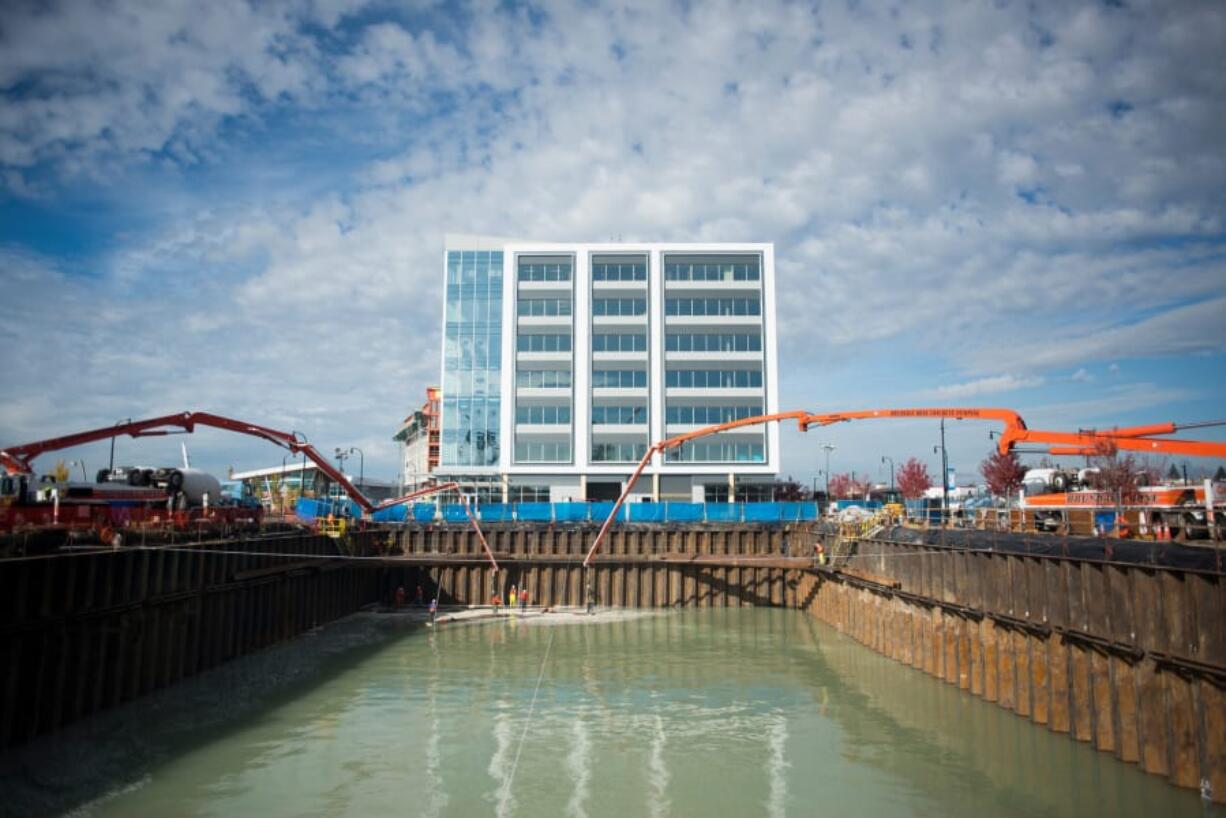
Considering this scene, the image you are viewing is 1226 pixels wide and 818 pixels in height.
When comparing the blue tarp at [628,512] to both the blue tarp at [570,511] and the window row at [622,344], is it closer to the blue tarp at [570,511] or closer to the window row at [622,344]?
the blue tarp at [570,511]

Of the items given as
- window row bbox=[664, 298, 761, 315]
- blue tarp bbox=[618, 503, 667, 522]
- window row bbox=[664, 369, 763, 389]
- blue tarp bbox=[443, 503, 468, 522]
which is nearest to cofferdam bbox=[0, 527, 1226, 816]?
blue tarp bbox=[618, 503, 667, 522]

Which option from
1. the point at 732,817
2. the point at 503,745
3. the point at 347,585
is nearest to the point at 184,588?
the point at 503,745

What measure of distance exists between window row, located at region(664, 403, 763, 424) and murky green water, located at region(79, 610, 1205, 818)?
3589cm

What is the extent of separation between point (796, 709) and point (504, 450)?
4573 cm

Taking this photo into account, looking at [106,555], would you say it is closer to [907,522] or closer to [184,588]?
[184,588]

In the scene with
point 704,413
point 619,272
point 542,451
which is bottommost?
point 542,451

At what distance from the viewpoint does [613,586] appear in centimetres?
5078

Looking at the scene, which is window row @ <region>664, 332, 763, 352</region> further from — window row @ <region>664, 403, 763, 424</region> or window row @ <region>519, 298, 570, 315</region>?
window row @ <region>519, 298, 570, 315</region>

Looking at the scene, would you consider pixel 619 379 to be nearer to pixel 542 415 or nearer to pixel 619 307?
pixel 619 307

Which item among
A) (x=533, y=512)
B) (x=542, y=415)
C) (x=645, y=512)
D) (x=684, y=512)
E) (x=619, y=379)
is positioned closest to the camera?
(x=645, y=512)

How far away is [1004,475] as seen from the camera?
76438 millimetres

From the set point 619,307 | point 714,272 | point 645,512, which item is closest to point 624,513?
point 645,512

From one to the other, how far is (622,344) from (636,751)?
50.8 metres

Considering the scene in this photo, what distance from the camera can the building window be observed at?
7000 centimetres
